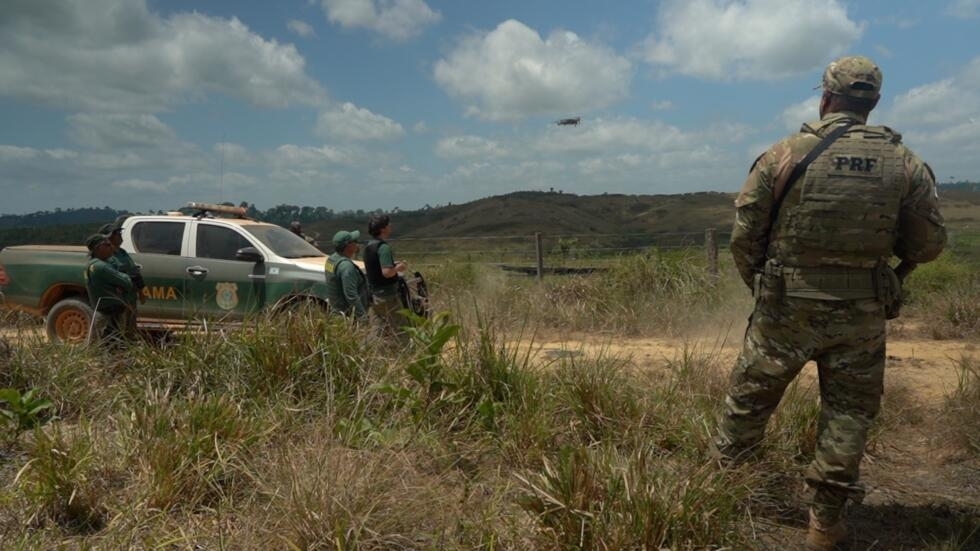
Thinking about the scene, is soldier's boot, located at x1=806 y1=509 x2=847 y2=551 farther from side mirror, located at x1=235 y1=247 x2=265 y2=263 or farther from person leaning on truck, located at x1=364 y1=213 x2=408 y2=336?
side mirror, located at x1=235 y1=247 x2=265 y2=263

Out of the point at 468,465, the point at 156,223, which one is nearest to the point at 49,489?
the point at 468,465

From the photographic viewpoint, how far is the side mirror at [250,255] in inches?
283

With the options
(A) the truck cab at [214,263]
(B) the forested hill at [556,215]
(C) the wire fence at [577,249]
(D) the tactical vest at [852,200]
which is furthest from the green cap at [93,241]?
(B) the forested hill at [556,215]

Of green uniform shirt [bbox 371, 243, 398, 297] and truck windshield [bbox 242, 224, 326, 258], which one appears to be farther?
truck windshield [bbox 242, 224, 326, 258]

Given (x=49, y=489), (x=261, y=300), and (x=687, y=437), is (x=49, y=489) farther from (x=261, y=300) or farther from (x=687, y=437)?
(x=261, y=300)

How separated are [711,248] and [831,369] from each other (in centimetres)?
717

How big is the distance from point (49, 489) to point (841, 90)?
3.88 m

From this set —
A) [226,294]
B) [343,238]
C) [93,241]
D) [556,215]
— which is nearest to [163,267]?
[226,294]

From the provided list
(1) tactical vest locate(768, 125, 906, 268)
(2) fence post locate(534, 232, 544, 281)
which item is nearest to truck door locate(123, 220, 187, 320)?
(2) fence post locate(534, 232, 544, 281)

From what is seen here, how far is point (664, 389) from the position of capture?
4059 mm

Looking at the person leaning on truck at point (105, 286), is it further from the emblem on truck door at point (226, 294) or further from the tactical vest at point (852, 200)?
the tactical vest at point (852, 200)

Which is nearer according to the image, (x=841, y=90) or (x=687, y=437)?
(x=841, y=90)

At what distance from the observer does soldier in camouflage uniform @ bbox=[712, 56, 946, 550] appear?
2869mm

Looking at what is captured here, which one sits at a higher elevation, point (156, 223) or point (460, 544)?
point (156, 223)
